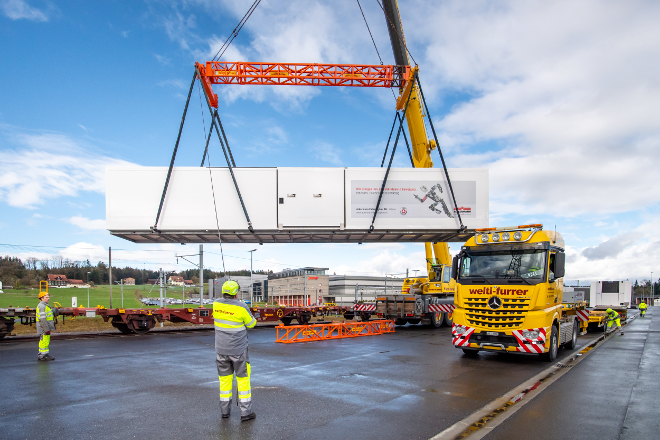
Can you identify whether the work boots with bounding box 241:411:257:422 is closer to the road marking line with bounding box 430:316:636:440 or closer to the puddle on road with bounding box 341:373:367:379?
the road marking line with bounding box 430:316:636:440

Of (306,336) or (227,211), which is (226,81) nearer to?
(227,211)

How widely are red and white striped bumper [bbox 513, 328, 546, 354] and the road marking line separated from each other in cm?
46

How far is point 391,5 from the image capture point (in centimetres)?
1628

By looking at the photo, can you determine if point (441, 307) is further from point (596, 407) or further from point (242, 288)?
point (242, 288)

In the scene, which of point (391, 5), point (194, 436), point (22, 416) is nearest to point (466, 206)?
point (391, 5)

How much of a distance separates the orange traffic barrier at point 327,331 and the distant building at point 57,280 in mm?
75560

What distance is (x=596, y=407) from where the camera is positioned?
6.48 meters

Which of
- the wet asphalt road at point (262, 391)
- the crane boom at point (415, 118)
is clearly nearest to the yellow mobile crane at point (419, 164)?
the crane boom at point (415, 118)

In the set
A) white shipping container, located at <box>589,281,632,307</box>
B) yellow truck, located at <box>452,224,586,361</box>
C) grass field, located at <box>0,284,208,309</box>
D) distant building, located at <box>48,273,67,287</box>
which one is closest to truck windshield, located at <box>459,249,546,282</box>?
yellow truck, located at <box>452,224,586,361</box>

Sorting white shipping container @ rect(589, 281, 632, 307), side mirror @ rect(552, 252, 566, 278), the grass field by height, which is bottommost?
the grass field

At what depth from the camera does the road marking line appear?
5238 mm

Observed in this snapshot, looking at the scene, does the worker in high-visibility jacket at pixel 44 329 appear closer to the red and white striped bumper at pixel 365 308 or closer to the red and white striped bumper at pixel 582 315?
the red and white striped bumper at pixel 365 308

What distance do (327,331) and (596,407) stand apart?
33.4 ft

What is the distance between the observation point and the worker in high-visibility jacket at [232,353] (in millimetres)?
5617
